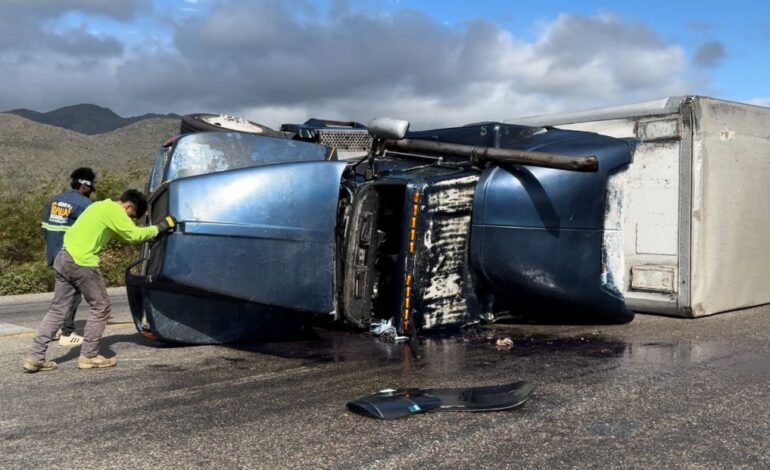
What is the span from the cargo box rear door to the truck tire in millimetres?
2075

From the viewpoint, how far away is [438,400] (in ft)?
14.5

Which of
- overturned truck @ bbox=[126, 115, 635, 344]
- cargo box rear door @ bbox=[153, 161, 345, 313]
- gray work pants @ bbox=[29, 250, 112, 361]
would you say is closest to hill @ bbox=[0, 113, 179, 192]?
overturned truck @ bbox=[126, 115, 635, 344]

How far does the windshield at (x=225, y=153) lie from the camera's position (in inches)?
255

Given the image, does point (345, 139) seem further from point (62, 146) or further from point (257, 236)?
point (62, 146)

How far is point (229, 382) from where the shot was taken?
5.14 metres

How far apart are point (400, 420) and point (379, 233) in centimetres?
244

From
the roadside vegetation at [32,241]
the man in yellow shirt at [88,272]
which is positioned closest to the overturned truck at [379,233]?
the man in yellow shirt at [88,272]

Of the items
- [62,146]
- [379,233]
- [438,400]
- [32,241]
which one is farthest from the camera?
[62,146]

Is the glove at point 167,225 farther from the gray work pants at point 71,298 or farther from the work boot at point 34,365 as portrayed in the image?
the work boot at point 34,365

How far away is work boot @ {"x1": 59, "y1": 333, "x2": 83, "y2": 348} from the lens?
6777mm

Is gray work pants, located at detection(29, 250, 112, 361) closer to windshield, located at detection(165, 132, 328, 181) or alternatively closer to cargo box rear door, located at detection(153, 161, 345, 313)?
cargo box rear door, located at detection(153, 161, 345, 313)

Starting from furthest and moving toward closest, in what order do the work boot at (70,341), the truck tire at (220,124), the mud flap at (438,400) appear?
the truck tire at (220,124) → the work boot at (70,341) → the mud flap at (438,400)

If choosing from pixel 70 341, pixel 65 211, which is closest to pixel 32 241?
pixel 70 341

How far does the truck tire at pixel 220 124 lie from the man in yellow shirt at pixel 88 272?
237 cm
